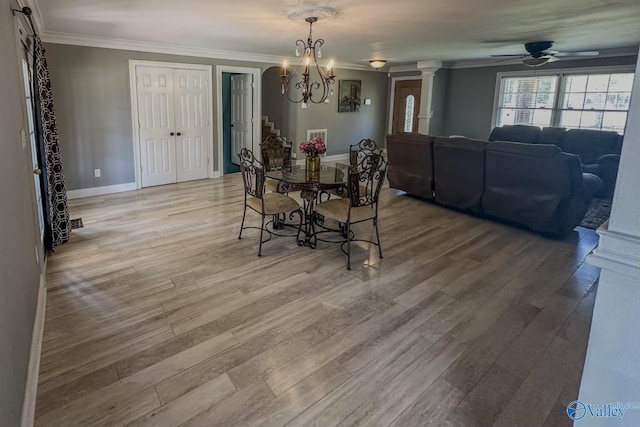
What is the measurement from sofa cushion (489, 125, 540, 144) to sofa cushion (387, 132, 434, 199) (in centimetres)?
305

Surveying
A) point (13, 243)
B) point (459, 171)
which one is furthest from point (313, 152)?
point (13, 243)

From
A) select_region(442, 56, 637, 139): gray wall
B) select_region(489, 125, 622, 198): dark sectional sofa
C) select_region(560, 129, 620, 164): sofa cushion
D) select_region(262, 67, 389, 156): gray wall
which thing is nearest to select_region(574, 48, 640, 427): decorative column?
select_region(489, 125, 622, 198): dark sectional sofa

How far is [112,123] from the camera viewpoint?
598 centimetres

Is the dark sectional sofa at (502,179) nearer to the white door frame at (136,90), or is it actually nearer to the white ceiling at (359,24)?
the white ceiling at (359,24)

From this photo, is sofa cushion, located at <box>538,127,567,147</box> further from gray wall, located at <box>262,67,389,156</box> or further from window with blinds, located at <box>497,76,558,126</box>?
gray wall, located at <box>262,67,389,156</box>

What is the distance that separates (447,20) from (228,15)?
2.29 metres

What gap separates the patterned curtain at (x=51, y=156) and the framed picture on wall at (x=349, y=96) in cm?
639

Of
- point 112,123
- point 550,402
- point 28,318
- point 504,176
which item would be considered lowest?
point 550,402

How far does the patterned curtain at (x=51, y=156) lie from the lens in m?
3.67

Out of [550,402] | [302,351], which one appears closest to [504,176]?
[550,402]

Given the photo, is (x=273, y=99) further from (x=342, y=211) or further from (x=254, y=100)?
(x=342, y=211)

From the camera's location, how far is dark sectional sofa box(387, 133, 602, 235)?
4.27 m

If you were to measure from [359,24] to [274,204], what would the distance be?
2234 mm

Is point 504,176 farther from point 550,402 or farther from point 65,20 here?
point 65,20
